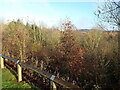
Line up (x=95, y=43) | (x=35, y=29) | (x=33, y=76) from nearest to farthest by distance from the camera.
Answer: (x=33, y=76) → (x=95, y=43) → (x=35, y=29)

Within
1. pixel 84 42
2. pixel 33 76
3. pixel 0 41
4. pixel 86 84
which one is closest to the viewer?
pixel 33 76

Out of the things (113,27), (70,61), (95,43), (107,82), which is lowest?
(107,82)

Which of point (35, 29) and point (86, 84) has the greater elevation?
point (35, 29)

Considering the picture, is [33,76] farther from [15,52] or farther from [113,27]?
[15,52]

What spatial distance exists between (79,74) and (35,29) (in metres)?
18.0

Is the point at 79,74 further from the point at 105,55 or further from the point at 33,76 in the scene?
the point at 33,76

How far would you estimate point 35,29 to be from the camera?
29.1 m

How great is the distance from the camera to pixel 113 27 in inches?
299

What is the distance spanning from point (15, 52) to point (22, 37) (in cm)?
211

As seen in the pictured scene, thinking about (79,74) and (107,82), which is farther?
(79,74)

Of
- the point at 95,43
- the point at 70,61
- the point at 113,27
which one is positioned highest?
the point at 113,27

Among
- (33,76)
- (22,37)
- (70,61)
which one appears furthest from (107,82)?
(22,37)

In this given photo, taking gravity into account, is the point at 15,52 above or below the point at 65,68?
above

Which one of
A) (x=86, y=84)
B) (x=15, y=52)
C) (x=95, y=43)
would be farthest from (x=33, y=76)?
(x=15, y=52)
